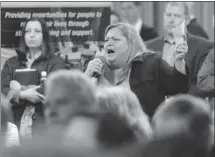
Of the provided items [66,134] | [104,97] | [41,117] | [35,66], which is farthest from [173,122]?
[35,66]

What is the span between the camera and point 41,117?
4.53 m

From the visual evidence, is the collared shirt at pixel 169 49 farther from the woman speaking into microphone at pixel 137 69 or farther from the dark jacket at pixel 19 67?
the dark jacket at pixel 19 67

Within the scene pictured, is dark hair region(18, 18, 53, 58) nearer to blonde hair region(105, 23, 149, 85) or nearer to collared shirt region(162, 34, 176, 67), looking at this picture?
blonde hair region(105, 23, 149, 85)

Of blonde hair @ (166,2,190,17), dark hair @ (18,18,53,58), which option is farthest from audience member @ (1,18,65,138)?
blonde hair @ (166,2,190,17)

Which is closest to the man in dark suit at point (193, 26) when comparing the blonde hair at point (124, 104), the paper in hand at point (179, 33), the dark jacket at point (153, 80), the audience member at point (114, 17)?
the paper in hand at point (179, 33)

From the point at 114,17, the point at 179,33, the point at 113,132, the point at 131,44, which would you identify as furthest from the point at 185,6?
the point at 113,132

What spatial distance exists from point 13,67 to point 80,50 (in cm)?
63

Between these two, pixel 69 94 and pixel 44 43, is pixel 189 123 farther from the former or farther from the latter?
pixel 44 43

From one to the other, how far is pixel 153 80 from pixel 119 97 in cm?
141

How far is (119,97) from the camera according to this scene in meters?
2.81

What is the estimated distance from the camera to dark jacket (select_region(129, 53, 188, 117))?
4.08 m

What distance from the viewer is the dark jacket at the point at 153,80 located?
408cm

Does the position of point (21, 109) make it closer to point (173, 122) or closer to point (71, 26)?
point (71, 26)

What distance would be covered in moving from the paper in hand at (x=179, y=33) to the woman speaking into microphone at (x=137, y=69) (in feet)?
1.14
